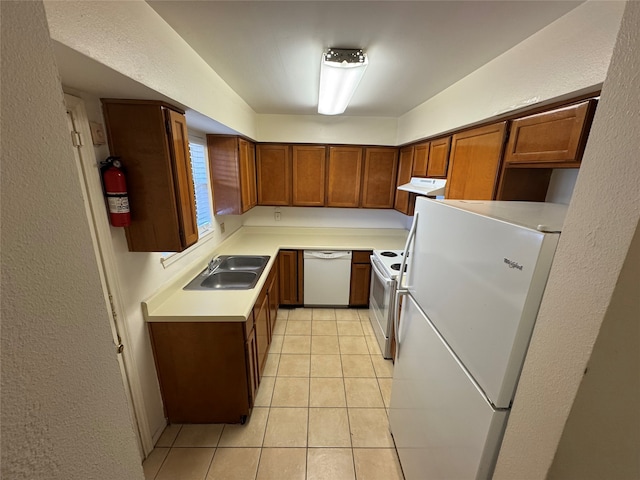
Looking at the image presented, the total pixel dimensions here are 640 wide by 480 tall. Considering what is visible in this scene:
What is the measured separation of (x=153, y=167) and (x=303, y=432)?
6.43 feet

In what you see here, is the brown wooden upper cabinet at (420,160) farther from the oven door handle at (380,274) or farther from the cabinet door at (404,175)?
the oven door handle at (380,274)

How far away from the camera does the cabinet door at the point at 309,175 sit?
3125 millimetres

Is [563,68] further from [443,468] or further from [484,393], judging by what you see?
[443,468]

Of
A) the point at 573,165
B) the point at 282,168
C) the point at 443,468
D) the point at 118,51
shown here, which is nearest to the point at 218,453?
the point at 443,468

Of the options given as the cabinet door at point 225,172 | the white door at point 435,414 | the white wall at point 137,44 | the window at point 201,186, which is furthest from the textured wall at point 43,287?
the cabinet door at point 225,172

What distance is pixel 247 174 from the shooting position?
282 cm

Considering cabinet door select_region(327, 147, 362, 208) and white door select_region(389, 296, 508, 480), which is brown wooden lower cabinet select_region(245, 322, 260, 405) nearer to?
white door select_region(389, 296, 508, 480)

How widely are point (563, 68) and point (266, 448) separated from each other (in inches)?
102

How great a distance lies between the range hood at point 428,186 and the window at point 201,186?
202cm

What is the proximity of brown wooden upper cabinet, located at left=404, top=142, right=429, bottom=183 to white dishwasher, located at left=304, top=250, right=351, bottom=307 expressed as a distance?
3.87ft

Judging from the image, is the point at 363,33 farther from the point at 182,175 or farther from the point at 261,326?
the point at 261,326

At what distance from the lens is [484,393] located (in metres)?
0.83

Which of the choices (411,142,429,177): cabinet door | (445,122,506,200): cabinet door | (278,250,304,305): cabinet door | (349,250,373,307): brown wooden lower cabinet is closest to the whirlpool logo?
(445,122,506,200): cabinet door

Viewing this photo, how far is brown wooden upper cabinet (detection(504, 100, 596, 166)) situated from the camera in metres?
1.05
